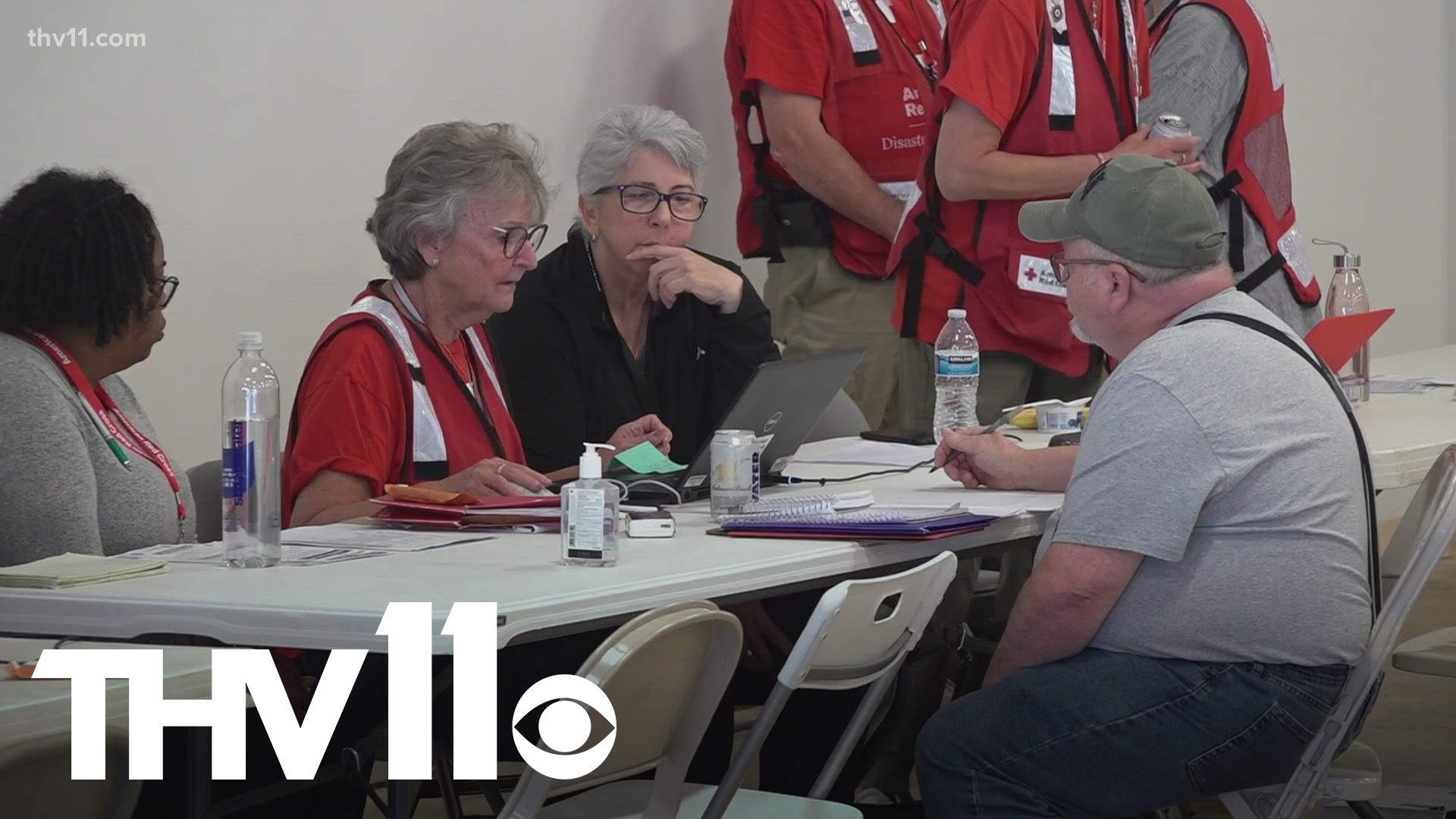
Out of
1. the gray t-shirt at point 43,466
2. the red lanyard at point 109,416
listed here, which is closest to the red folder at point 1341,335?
the red lanyard at point 109,416

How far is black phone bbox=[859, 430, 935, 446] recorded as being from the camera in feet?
11.1

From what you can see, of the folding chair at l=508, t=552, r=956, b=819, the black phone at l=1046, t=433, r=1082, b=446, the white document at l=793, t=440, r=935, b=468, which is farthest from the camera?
the white document at l=793, t=440, r=935, b=468

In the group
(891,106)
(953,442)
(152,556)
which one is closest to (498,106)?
(891,106)

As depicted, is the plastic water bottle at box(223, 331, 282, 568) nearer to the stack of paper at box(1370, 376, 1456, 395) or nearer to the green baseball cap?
the green baseball cap

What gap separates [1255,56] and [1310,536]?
1.88 meters

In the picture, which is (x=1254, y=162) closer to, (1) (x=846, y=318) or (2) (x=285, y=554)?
(1) (x=846, y=318)

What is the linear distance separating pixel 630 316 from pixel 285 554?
1.43m

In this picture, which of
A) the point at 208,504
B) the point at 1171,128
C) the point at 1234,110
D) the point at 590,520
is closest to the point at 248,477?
the point at 590,520

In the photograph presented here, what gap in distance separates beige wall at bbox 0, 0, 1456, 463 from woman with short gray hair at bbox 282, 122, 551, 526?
3.01 feet

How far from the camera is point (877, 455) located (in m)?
3.20

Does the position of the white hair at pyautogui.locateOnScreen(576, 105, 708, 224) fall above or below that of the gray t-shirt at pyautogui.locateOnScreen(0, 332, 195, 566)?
above

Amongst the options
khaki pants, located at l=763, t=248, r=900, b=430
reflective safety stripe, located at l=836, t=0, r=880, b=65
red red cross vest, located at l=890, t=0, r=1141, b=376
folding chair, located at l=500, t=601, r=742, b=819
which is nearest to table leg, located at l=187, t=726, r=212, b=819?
folding chair, located at l=500, t=601, r=742, b=819

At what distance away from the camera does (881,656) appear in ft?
6.81

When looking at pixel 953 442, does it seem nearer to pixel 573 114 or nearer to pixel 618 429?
pixel 618 429
